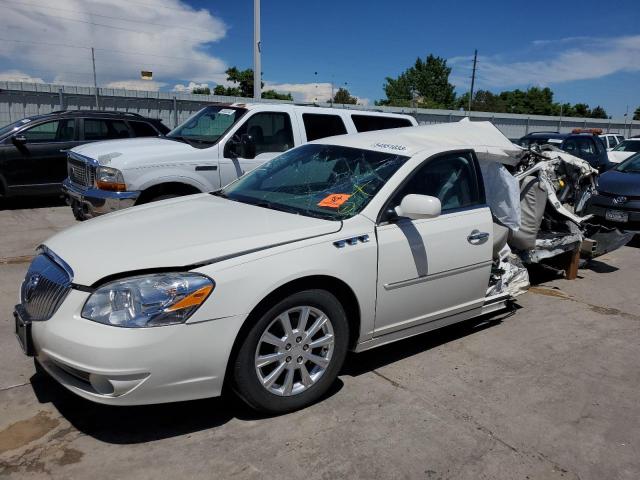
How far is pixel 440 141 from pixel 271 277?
207cm

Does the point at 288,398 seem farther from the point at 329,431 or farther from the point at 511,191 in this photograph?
the point at 511,191

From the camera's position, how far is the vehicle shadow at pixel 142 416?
3047 millimetres

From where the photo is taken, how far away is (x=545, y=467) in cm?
286

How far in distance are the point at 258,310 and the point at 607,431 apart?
2.22 metres

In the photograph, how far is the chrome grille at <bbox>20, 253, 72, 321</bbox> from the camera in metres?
2.95

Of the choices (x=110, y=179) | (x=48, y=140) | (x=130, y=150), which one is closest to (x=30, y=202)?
(x=48, y=140)

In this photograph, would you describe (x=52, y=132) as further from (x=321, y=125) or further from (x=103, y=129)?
(x=321, y=125)

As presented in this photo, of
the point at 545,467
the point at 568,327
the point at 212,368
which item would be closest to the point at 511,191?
the point at 568,327

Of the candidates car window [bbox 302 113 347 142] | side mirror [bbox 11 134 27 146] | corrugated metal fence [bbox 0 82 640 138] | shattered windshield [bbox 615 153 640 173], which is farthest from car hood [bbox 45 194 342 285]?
corrugated metal fence [bbox 0 82 640 138]

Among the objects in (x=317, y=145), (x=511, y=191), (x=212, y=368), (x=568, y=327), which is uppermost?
(x=317, y=145)

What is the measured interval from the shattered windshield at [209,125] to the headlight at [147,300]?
4501 millimetres

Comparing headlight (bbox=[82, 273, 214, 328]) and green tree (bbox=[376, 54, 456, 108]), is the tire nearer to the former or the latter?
headlight (bbox=[82, 273, 214, 328])

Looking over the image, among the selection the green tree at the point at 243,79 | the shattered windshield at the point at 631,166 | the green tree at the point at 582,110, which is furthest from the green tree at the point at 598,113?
the shattered windshield at the point at 631,166

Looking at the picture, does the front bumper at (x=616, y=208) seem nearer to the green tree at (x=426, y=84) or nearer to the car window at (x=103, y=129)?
the car window at (x=103, y=129)
